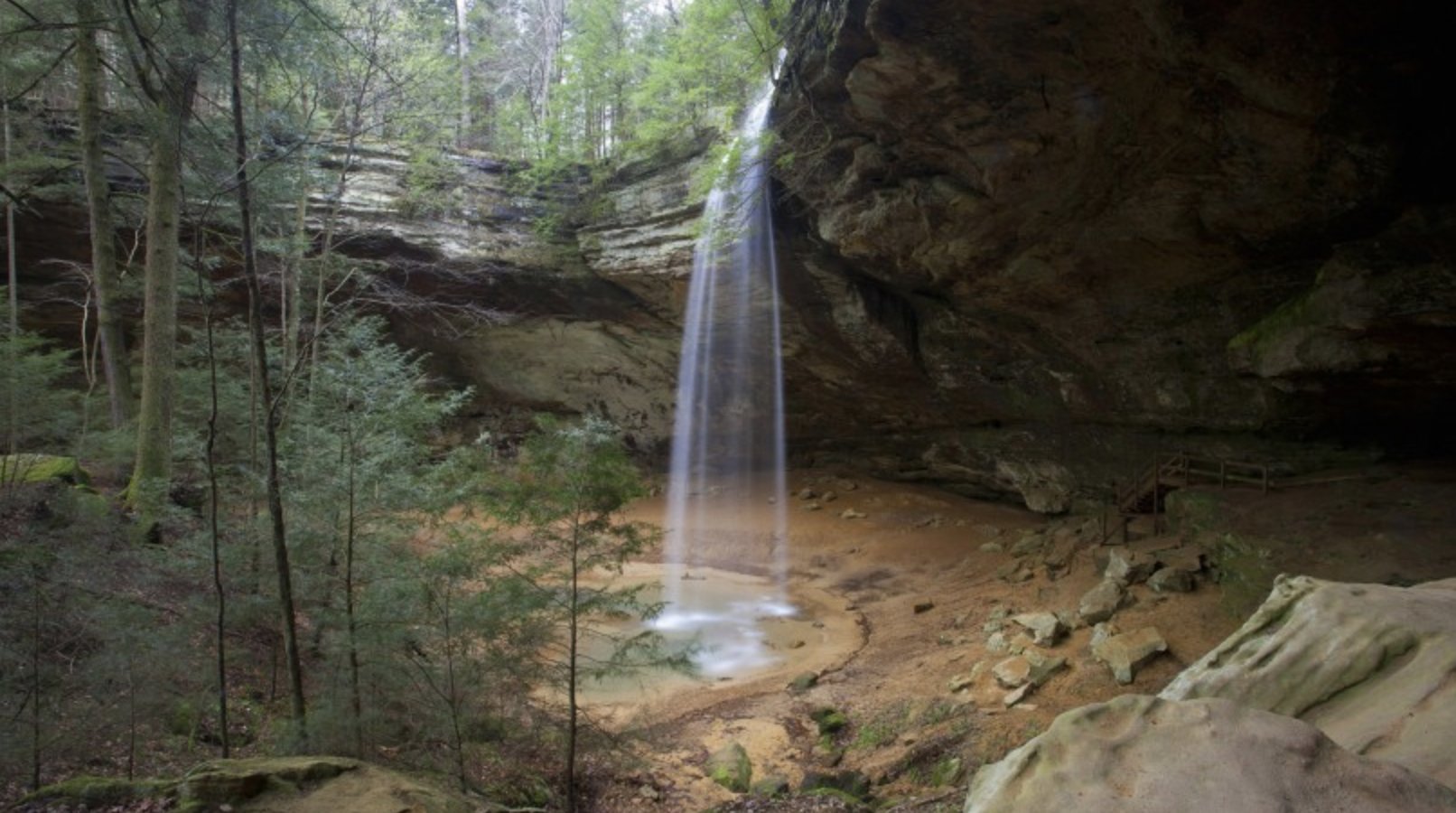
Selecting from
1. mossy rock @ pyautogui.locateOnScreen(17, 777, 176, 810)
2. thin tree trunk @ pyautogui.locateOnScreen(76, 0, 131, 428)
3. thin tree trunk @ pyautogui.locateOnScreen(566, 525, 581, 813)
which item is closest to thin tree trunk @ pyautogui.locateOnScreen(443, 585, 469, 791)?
thin tree trunk @ pyautogui.locateOnScreen(566, 525, 581, 813)

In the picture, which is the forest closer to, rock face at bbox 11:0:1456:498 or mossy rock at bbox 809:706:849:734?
mossy rock at bbox 809:706:849:734

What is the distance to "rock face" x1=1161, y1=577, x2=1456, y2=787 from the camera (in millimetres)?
3133

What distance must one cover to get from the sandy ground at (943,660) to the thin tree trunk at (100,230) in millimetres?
8344

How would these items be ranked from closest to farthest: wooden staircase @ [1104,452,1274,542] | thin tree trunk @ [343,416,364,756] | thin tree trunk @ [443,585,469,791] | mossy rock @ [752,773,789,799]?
thin tree trunk @ [343,416,364,756] < thin tree trunk @ [443,585,469,791] < mossy rock @ [752,773,789,799] < wooden staircase @ [1104,452,1274,542]

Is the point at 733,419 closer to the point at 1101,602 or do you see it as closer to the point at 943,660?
the point at 943,660

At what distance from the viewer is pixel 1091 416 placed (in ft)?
46.6

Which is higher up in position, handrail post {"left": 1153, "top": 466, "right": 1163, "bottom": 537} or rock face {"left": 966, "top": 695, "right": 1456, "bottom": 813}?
rock face {"left": 966, "top": 695, "right": 1456, "bottom": 813}

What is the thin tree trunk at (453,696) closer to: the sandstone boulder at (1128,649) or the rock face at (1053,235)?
the sandstone boulder at (1128,649)

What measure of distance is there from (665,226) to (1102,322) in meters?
9.09

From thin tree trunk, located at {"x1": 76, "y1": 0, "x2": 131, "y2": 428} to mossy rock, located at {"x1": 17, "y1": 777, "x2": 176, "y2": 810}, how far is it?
7.80 metres

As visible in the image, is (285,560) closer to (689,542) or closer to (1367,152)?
(1367,152)

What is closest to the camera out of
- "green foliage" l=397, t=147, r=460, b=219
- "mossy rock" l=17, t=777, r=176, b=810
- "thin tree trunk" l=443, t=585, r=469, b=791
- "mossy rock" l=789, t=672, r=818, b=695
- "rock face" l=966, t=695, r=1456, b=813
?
"rock face" l=966, t=695, r=1456, b=813

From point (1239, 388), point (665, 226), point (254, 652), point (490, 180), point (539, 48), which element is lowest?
point (254, 652)

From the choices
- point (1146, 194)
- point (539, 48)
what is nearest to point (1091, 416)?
point (1146, 194)
